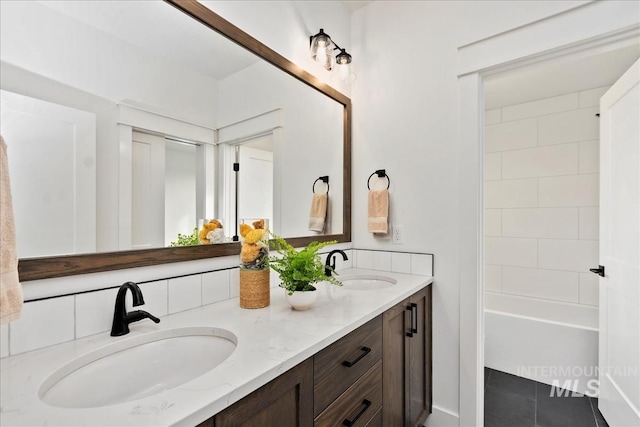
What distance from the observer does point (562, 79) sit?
7.64 feet

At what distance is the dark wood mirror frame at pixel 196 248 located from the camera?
821 millimetres

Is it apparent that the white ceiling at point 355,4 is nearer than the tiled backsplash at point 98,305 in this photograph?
No

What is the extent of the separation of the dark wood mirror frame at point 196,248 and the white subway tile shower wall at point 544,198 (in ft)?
5.81

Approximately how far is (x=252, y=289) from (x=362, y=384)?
0.51 metres

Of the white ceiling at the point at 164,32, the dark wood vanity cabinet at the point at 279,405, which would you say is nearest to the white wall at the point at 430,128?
the white ceiling at the point at 164,32

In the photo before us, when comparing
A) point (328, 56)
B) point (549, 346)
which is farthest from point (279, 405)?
point (549, 346)

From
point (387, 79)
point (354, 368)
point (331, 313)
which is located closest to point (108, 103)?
point (331, 313)

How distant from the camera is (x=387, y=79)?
1.92 meters

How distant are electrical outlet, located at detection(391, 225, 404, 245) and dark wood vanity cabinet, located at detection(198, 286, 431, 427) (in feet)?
1.04

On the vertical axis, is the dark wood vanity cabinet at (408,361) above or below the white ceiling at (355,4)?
below

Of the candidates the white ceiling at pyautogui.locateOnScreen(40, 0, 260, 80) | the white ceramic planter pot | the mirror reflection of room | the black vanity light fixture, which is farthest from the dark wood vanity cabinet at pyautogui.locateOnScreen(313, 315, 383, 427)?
the black vanity light fixture

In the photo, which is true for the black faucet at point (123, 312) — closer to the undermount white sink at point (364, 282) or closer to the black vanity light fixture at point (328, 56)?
the undermount white sink at point (364, 282)

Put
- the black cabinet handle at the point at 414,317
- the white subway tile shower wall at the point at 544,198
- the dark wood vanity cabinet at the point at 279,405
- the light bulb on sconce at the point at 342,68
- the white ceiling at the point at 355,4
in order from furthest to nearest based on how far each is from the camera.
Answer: the white subway tile shower wall at the point at 544,198 < the white ceiling at the point at 355,4 < the light bulb on sconce at the point at 342,68 < the black cabinet handle at the point at 414,317 < the dark wood vanity cabinet at the point at 279,405

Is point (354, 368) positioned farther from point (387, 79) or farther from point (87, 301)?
point (387, 79)
